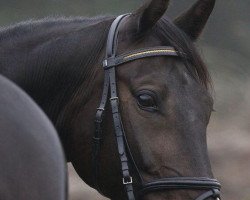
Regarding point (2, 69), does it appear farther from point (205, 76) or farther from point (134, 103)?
point (205, 76)

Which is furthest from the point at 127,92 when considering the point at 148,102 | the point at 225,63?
the point at 225,63

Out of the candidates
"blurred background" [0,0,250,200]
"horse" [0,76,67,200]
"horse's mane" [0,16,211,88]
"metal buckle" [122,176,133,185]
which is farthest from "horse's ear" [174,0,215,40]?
"blurred background" [0,0,250,200]

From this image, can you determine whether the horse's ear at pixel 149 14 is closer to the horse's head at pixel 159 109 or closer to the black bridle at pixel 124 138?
the horse's head at pixel 159 109

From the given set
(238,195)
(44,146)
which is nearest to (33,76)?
(44,146)

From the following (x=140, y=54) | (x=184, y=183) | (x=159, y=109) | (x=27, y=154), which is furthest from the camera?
(x=140, y=54)

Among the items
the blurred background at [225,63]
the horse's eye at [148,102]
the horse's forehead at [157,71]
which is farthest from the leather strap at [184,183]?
the blurred background at [225,63]

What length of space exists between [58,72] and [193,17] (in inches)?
26.3

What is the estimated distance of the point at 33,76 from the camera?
3.52 metres

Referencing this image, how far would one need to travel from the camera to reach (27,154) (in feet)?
8.39

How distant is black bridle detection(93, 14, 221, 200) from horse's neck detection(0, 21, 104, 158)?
87mm

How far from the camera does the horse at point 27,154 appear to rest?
249 cm

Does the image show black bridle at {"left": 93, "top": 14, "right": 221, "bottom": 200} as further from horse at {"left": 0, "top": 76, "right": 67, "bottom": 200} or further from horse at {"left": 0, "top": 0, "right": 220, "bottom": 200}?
horse at {"left": 0, "top": 76, "right": 67, "bottom": 200}

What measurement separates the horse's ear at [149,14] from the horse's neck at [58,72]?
20 centimetres

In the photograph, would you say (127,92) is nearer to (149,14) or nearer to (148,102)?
(148,102)
